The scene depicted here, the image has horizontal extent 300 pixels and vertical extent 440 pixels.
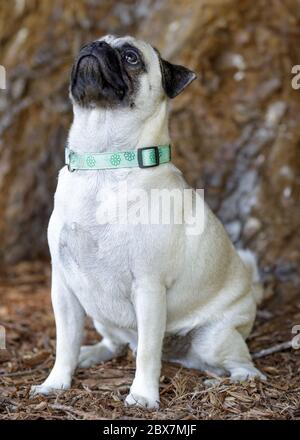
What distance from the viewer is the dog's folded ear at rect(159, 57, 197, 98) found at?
374 cm

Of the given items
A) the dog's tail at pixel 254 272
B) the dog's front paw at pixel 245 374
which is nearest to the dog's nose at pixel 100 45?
the dog's front paw at pixel 245 374

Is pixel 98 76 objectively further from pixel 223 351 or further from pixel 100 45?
pixel 223 351

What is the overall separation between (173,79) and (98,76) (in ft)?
1.52

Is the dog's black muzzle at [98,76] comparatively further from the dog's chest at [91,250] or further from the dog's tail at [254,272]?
the dog's tail at [254,272]

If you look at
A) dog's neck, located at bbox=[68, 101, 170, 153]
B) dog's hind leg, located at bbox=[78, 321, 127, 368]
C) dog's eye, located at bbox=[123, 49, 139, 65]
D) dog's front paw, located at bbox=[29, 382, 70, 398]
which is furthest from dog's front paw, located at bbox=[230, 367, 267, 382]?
dog's eye, located at bbox=[123, 49, 139, 65]

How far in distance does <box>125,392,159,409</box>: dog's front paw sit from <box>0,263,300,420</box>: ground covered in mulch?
0.04 meters

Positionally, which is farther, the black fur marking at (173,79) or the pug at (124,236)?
the black fur marking at (173,79)

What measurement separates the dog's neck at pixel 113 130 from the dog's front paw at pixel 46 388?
1277 millimetres

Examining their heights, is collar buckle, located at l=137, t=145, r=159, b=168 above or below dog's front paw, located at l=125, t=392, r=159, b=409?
above

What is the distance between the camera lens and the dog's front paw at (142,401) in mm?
3455

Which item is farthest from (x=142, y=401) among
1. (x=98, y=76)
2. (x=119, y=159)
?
(x=98, y=76)

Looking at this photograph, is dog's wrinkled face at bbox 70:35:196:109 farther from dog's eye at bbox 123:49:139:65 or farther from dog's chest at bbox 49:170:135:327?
dog's chest at bbox 49:170:135:327

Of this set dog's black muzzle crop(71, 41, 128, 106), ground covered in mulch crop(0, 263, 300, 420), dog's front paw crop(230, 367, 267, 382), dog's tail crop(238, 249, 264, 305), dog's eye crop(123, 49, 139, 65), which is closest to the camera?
ground covered in mulch crop(0, 263, 300, 420)
